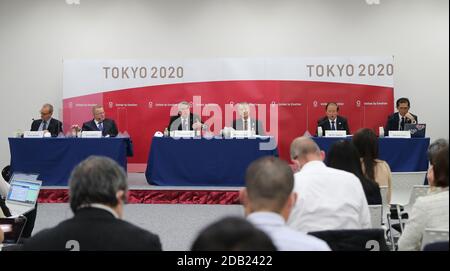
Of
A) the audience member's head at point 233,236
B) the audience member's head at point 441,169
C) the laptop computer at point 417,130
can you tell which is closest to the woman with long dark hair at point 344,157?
the audience member's head at point 441,169

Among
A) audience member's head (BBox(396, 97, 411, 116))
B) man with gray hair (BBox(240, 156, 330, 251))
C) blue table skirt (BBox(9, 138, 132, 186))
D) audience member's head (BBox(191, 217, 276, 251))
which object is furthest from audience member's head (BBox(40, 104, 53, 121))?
audience member's head (BBox(191, 217, 276, 251))

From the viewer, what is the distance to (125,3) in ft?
27.8

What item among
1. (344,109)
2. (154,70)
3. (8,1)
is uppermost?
(8,1)

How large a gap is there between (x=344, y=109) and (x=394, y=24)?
158 cm

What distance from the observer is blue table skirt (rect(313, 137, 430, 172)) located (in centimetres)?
634

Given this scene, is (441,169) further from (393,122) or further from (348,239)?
(393,122)

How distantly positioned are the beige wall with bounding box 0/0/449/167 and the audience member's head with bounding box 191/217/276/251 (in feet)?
24.4

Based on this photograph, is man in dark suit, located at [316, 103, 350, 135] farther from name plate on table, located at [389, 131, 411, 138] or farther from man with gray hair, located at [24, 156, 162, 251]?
man with gray hair, located at [24, 156, 162, 251]

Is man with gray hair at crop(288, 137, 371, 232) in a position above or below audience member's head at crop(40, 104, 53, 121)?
below

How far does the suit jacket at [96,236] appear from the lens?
5.28 feet

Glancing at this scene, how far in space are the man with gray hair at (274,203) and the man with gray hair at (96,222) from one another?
1.12 feet

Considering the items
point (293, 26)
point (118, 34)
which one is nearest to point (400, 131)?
point (293, 26)

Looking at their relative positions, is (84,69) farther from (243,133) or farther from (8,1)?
→ (243,133)

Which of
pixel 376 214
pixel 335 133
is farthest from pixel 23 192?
pixel 335 133
